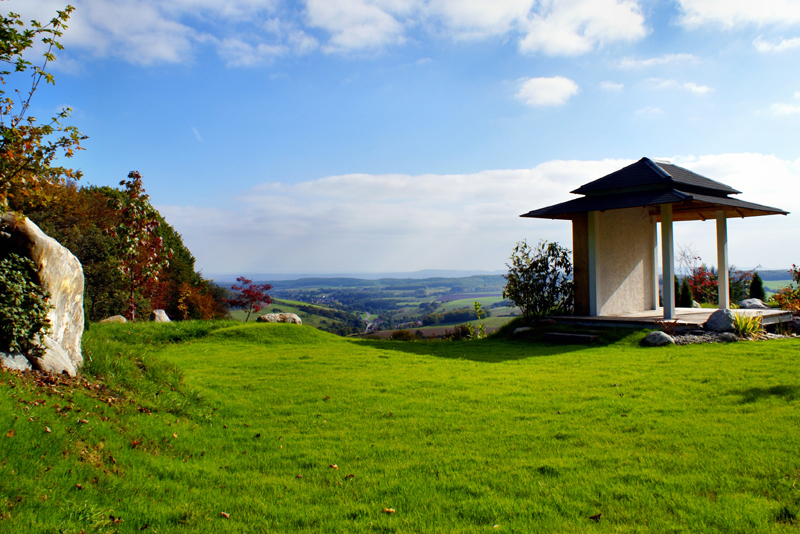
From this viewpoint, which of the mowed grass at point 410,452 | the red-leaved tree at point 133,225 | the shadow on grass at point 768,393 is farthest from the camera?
the red-leaved tree at point 133,225

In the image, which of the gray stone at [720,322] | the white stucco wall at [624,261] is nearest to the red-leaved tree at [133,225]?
the white stucco wall at [624,261]

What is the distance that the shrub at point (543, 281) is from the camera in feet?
52.9

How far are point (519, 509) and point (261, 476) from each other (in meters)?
2.43

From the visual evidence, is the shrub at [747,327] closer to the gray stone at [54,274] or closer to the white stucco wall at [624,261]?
the white stucco wall at [624,261]

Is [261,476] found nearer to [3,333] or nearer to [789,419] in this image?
[3,333]

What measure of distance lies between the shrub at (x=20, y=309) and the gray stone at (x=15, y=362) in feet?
0.29

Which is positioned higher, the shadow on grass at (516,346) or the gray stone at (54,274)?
the gray stone at (54,274)

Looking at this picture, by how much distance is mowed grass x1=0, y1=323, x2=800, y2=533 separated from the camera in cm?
347

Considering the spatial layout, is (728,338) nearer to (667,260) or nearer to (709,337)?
(709,337)

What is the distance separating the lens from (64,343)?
658cm

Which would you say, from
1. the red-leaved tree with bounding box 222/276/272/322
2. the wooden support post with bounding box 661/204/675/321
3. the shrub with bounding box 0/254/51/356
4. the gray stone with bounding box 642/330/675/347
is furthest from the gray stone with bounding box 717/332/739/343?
the red-leaved tree with bounding box 222/276/272/322

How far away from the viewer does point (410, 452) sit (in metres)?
4.95

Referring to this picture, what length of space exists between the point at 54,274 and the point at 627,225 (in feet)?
53.6

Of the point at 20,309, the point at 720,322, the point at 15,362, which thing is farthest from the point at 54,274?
the point at 720,322
